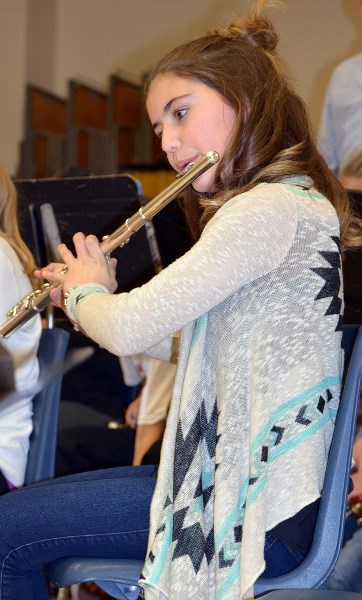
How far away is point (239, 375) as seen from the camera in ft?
3.19

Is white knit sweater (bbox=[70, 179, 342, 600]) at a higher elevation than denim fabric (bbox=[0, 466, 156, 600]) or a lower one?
higher

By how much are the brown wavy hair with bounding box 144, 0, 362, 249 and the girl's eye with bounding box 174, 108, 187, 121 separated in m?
0.04

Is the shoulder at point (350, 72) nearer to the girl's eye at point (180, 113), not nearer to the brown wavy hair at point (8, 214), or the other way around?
the brown wavy hair at point (8, 214)

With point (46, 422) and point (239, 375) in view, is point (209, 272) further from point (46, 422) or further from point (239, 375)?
point (46, 422)

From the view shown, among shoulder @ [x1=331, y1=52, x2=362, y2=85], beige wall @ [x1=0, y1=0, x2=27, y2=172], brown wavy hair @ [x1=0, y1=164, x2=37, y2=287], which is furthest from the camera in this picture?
beige wall @ [x1=0, y1=0, x2=27, y2=172]

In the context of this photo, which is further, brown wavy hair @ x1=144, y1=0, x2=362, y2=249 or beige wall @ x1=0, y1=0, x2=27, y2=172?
beige wall @ x1=0, y1=0, x2=27, y2=172

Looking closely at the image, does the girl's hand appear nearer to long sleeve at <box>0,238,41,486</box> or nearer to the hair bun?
long sleeve at <box>0,238,41,486</box>

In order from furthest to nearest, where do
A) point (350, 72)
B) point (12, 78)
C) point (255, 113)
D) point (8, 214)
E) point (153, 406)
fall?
point (12, 78)
point (350, 72)
point (153, 406)
point (8, 214)
point (255, 113)

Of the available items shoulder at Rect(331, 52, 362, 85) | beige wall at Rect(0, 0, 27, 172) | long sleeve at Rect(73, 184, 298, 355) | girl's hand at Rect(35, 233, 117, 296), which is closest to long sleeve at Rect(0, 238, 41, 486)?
girl's hand at Rect(35, 233, 117, 296)

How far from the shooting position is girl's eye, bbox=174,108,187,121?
3.68 ft

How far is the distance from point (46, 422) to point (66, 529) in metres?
0.35

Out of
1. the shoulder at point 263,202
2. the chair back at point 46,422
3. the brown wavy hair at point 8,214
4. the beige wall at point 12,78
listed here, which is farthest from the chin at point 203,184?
the beige wall at point 12,78

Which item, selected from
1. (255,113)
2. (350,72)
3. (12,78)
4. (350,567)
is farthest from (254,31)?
(12,78)

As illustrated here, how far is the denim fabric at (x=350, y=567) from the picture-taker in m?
1.36
